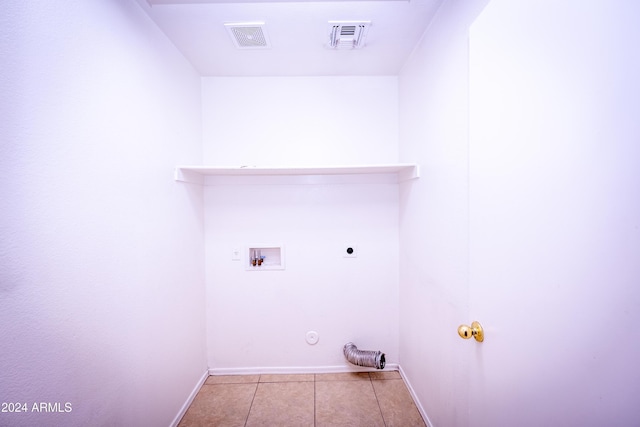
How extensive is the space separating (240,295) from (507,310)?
1914 millimetres

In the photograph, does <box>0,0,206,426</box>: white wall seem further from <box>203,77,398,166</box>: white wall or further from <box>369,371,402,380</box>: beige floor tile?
<box>369,371,402,380</box>: beige floor tile

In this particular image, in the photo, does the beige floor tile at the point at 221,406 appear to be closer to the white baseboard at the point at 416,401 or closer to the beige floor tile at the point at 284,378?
the beige floor tile at the point at 284,378

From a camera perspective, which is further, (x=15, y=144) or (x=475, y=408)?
(x=475, y=408)

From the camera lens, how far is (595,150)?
0.51 meters

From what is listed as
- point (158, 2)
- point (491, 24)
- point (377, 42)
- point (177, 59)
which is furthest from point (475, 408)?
point (177, 59)

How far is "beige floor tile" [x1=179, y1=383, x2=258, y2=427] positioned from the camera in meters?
1.67

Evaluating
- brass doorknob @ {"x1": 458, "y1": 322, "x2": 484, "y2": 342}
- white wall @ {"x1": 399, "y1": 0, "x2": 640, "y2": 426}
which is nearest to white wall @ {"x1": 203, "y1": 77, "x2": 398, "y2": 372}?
white wall @ {"x1": 399, "y1": 0, "x2": 640, "y2": 426}

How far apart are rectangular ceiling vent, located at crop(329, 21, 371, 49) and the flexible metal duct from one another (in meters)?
2.28

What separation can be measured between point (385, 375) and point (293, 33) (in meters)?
2.65

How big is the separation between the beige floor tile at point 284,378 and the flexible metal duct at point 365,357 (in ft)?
1.24

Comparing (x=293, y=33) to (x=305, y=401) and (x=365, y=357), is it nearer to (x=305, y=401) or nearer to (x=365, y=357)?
(x=365, y=357)

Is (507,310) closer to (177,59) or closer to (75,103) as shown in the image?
(75,103)

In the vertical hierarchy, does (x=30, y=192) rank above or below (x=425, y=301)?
above

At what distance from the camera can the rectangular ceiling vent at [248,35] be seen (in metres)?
1.45
